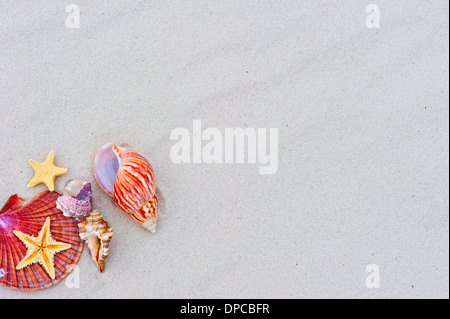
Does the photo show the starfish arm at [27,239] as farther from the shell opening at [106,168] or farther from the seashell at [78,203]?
the shell opening at [106,168]

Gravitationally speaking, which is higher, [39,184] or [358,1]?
[358,1]

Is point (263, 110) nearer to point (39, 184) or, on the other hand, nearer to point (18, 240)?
point (39, 184)

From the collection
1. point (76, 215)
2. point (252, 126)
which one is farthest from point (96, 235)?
point (252, 126)

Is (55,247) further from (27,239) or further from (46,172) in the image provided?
(46,172)

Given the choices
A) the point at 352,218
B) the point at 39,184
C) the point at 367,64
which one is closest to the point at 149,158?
the point at 39,184

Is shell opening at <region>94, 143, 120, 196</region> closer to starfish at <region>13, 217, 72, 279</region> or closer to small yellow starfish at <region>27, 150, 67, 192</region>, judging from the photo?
small yellow starfish at <region>27, 150, 67, 192</region>
